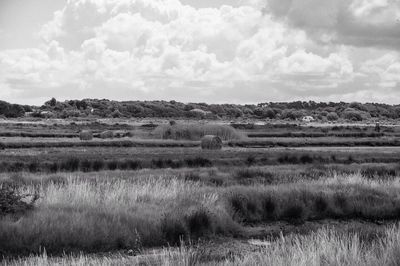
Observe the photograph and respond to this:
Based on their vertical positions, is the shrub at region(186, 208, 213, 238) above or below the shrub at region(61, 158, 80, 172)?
above

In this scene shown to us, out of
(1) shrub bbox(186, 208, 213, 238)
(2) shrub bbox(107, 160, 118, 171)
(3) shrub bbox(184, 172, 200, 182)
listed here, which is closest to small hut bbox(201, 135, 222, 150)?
(2) shrub bbox(107, 160, 118, 171)

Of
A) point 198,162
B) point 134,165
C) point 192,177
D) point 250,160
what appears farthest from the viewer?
point 250,160

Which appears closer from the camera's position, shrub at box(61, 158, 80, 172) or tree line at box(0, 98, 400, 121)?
shrub at box(61, 158, 80, 172)

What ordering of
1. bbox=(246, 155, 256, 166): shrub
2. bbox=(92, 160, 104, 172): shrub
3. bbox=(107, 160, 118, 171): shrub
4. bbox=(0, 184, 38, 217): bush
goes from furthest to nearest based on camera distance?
bbox=(246, 155, 256, 166): shrub → bbox=(107, 160, 118, 171): shrub → bbox=(92, 160, 104, 172): shrub → bbox=(0, 184, 38, 217): bush

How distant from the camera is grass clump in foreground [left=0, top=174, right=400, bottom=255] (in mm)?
12523

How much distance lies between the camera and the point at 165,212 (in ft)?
48.2

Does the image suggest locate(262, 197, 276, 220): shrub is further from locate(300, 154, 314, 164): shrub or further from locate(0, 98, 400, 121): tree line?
locate(0, 98, 400, 121): tree line

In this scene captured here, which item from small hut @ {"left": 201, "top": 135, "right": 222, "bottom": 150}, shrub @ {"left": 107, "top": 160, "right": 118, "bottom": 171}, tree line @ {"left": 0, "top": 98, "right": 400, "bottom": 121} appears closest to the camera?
shrub @ {"left": 107, "top": 160, "right": 118, "bottom": 171}

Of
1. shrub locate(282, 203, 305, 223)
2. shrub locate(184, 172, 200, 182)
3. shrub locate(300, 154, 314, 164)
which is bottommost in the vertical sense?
shrub locate(300, 154, 314, 164)

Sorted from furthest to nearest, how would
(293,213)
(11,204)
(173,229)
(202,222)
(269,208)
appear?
(269,208) → (293,213) → (202,222) → (11,204) → (173,229)

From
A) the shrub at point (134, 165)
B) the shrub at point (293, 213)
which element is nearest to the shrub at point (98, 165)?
the shrub at point (134, 165)

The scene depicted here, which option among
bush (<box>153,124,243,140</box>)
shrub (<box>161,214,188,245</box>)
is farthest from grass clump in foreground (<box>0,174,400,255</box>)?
bush (<box>153,124,243,140</box>)

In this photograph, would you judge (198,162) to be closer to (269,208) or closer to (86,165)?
(86,165)

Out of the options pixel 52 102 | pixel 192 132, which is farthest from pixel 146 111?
pixel 192 132
